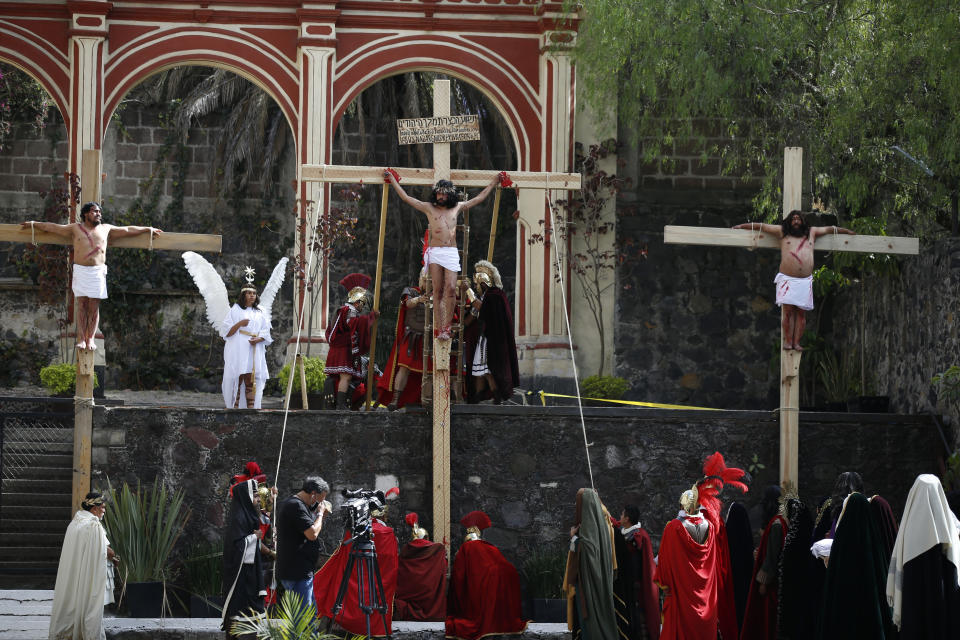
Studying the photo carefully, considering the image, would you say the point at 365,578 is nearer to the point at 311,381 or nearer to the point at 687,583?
the point at 687,583

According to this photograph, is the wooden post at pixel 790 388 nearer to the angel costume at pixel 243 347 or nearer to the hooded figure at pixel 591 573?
the hooded figure at pixel 591 573

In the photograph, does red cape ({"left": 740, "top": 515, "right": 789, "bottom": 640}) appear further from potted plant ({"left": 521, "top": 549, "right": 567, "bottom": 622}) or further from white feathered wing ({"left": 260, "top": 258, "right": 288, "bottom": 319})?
white feathered wing ({"left": 260, "top": 258, "right": 288, "bottom": 319})

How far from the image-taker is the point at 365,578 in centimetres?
937

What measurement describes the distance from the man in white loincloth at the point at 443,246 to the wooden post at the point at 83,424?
112 inches

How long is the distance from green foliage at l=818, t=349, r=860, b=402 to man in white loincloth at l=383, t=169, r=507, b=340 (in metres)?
5.06

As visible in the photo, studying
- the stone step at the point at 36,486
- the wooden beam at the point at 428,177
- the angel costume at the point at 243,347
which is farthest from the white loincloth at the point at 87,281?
the stone step at the point at 36,486

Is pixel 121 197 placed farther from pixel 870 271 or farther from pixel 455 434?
pixel 870 271

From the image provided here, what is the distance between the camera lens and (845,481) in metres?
8.43

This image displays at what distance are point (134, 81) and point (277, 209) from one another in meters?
3.88

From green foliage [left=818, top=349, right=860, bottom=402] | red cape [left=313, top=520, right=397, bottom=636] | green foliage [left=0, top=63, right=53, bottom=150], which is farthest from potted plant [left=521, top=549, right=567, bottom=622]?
green foliage [left=0, top=63, right=53, bottom=150]

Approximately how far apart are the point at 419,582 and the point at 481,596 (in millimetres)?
642

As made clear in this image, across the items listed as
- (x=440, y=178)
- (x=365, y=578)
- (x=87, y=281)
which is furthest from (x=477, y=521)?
(x=87, y=281)

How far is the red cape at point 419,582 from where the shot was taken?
1030 centimetres

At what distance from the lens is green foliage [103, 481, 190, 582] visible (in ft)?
35.2
